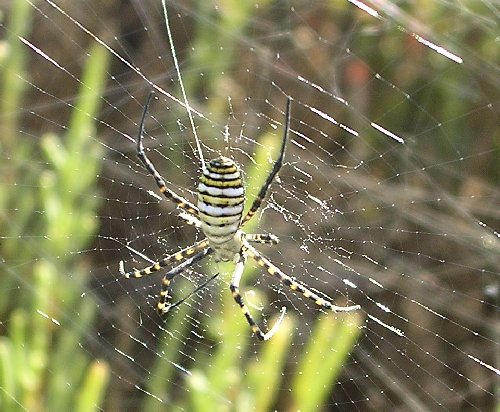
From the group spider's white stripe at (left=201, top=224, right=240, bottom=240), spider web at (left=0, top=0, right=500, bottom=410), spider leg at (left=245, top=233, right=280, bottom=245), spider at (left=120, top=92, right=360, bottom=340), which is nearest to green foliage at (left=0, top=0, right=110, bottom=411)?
spider web at (left=0, top=0, right=500, bottom=410)

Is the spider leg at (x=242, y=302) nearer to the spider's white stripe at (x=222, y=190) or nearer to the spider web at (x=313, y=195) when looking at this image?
the spider web at (x=313, y=195)

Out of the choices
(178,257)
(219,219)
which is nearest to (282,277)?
(178,257)

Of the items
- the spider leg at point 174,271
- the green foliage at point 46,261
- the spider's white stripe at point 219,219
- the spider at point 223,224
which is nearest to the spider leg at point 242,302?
the spider at point 223,224

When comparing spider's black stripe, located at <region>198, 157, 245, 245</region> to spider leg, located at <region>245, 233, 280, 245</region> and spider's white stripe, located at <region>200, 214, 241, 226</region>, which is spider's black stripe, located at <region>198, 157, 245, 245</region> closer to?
spider's white stripe, located at <region>200, 214, 241, 226</region>

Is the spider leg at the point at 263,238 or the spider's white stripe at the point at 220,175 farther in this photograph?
the spider leg at the point at 263,238

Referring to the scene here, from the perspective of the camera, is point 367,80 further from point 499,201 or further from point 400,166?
point 499,201
